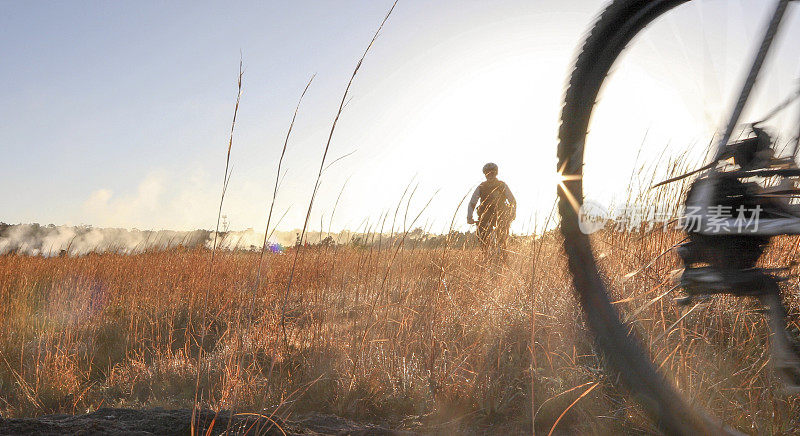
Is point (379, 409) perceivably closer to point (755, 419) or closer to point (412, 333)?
point (412, 333)

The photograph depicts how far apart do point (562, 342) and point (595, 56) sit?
120 centimetres

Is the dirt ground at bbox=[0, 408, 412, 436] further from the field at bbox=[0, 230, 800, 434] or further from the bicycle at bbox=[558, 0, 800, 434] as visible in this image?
the bicycle at bbox=[558, 0, 800, 434]

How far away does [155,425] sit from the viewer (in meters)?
1.10

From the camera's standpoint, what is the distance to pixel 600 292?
1.18 meters

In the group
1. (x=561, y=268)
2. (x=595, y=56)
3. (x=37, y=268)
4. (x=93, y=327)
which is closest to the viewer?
(x=595, y=56)

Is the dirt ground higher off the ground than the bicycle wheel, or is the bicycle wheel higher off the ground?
the bicycle wheel

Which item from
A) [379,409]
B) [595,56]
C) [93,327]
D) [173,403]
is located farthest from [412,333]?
[93,327]

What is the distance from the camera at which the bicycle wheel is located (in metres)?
1.06

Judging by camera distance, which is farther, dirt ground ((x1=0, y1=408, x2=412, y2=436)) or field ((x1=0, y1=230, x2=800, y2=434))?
field ((x1=0, y1=230, x2=800, y2=434))

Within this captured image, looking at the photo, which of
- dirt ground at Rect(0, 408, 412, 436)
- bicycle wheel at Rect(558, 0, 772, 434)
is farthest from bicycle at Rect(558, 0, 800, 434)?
dirt ground at Rect(0, 408, 412, 436)

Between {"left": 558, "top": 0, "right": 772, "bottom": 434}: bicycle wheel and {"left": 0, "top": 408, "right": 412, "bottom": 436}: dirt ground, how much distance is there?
1.92 feet

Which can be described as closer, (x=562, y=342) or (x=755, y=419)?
(x=755, y=419)

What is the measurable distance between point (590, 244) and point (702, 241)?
0.88 ft

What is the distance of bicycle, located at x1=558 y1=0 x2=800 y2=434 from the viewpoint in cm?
99
